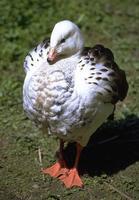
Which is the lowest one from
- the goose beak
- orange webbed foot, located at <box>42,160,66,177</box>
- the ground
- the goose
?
the ground

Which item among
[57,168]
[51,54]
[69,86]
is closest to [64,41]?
[51,54]

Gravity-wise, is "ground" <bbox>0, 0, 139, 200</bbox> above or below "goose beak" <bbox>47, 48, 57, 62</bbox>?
below

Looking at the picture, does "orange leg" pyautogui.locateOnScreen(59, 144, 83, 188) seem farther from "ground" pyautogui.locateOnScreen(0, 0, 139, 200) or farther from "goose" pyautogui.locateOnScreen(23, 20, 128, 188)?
"goose" pyautogui.locateOnScreen(23, 20, 128, 188)

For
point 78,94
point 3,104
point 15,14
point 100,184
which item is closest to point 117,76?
point 78,94

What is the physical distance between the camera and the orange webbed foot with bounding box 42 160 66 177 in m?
5.00

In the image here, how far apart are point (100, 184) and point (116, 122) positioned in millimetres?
1068

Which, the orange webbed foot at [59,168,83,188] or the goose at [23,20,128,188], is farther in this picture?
the orange webbed foot at [59,168,83,188]

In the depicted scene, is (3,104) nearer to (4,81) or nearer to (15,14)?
(4,81)

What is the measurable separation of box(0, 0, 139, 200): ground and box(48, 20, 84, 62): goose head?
1.12 m

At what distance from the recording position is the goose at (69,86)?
4.48 m

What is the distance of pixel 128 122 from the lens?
581cm

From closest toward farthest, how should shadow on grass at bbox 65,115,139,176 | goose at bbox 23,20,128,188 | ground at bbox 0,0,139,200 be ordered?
goose at bbox 23,20,128,188 < ground at bbox 0,0,139,200 < shadow on grass at bbox 65,115,139,176

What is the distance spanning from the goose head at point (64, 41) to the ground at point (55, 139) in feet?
3.68

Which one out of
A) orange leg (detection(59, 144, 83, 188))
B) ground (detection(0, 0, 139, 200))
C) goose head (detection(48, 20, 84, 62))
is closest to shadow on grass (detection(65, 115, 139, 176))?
ground (detection(0, 0, 139, 200))
